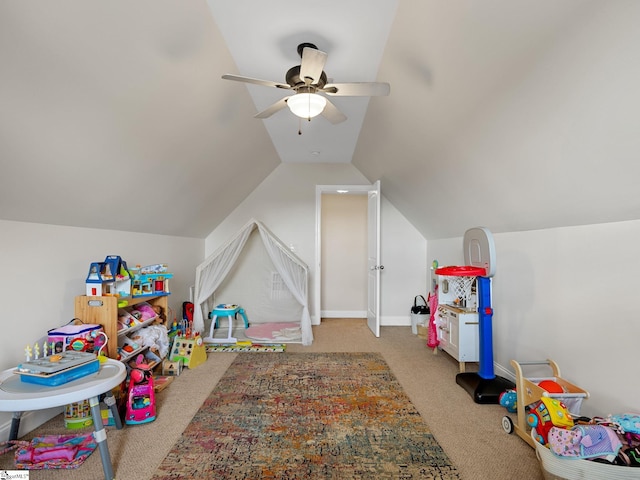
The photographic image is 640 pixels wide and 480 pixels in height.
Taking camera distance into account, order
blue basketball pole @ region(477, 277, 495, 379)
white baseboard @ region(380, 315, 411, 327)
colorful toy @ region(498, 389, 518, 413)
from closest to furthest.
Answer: colorful toy @ region(498, 389, 518, 413)
blue basketball pole @ region(477, 277, 495, 379)
white baseboard @ region(380, 315, 411, 327)

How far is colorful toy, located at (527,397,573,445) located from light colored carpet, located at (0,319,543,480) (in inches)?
10.9

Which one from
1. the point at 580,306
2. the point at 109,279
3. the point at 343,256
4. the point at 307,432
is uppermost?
the point at 343,256

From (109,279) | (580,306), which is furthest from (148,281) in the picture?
(580,306)

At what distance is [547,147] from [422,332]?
326 cm

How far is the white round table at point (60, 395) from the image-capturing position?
5.13 ft

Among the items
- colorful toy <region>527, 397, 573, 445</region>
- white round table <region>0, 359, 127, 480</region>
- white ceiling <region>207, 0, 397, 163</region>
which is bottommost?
colorful toy <region>527, 397, 573, 445</region>

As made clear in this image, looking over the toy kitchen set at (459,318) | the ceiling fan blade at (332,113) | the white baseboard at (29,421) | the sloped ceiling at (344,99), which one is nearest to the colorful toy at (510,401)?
the toy kitchen set at (459,318)

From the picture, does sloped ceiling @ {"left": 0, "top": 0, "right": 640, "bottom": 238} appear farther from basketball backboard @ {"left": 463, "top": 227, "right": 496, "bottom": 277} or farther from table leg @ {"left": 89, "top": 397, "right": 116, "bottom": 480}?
table leg @ {"left": 89, "top": 397, "right": 116, "bottom": 480}

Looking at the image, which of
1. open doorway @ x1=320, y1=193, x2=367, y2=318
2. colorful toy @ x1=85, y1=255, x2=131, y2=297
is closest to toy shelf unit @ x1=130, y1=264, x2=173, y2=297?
colorful toy @ x1=85, y1=255, x2=131, y2=297

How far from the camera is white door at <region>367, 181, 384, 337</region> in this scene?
14.7ft

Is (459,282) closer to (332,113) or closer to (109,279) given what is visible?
(332,113)

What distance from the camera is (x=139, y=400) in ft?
7.72

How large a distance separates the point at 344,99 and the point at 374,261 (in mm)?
2389

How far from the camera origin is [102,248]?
9.93 ft
